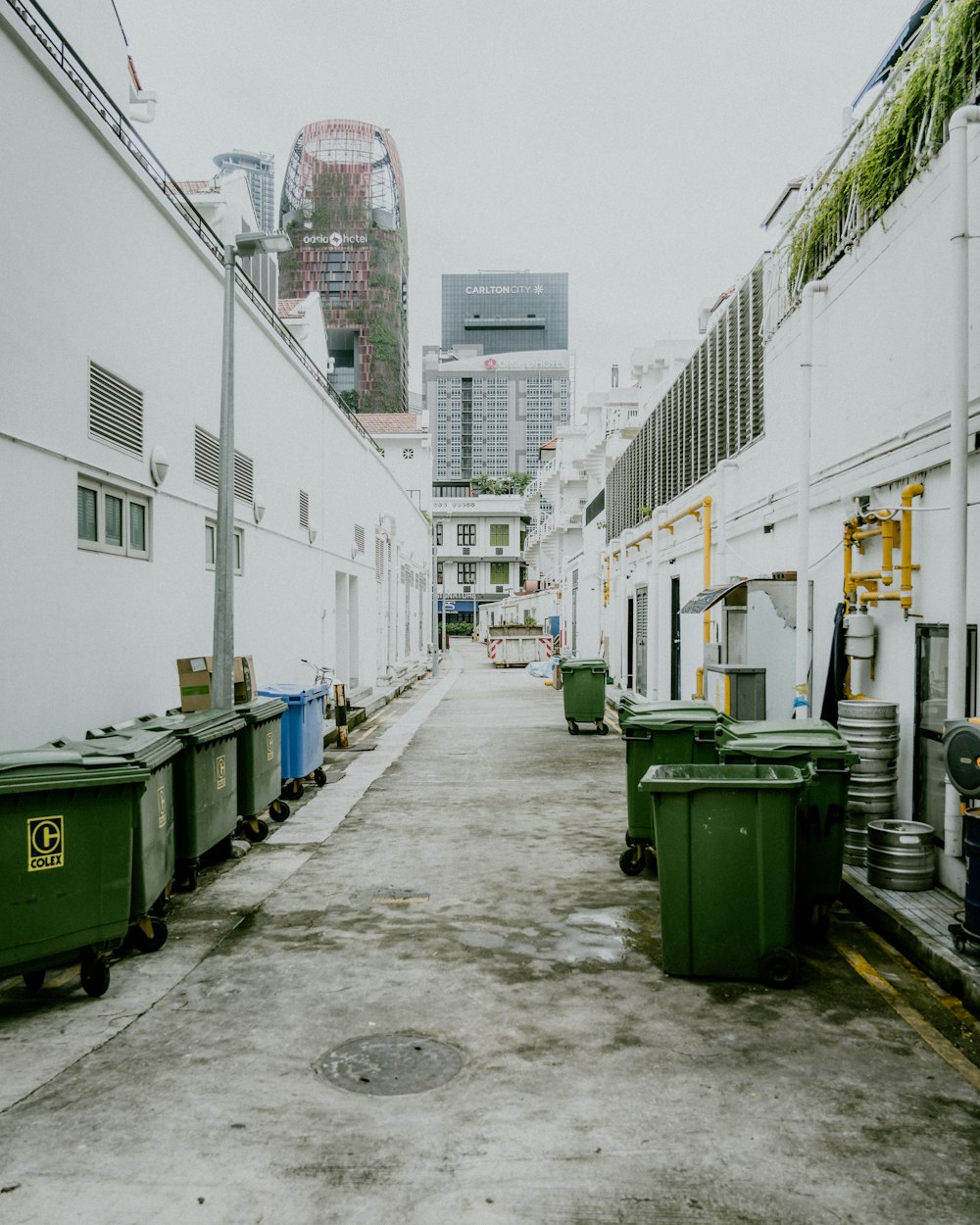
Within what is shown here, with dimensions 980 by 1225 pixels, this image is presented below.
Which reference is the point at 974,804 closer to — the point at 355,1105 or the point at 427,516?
the point at 355,1105

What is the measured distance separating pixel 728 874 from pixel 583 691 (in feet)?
39.8

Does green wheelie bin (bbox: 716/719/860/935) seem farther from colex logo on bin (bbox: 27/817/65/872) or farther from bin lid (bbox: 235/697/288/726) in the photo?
bin lid (bbox: 235/697/288/726)

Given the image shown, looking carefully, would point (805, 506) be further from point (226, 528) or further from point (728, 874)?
point (226, 528)

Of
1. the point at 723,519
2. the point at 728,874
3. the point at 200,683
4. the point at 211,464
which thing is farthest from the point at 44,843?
the point at 723,519

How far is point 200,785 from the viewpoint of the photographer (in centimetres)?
732

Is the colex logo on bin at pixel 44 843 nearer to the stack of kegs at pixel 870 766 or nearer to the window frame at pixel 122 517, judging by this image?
the window frame at pixel 122 517

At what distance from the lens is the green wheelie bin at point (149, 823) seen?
18.5ft

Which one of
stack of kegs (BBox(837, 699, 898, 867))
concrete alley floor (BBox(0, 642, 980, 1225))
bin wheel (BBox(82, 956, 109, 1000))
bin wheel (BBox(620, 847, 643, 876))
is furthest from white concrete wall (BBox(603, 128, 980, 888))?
bin wheel (BBox(82, 956, 109, 1000))

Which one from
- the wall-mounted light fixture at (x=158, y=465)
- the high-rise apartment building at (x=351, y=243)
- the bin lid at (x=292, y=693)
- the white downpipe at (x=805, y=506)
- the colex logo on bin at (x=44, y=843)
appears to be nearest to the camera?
the colex logo on bin at (x=44, y=843)

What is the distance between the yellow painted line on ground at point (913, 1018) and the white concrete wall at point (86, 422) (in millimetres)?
5913

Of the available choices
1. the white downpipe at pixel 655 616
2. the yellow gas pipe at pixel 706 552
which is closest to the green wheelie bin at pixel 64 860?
the yellow gas pipe at pixel 706 552

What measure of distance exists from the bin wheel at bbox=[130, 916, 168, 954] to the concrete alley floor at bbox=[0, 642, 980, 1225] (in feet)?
0.25

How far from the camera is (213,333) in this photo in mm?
12086

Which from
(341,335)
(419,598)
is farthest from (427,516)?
(341,335)
